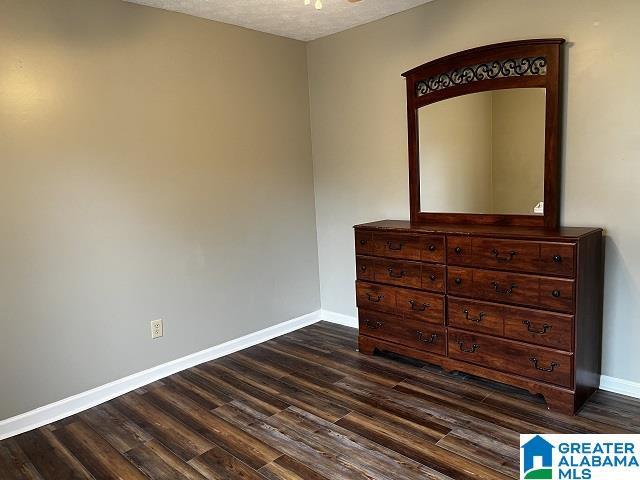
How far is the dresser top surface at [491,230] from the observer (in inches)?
96.4

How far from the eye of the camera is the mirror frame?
2.64 m

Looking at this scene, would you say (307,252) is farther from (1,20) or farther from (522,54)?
(1,20)

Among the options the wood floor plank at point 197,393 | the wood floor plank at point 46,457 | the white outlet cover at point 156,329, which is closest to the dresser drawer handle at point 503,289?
the wood floor plank at point 197,393

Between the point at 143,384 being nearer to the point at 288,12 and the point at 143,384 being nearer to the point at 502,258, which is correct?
the point at 502,258

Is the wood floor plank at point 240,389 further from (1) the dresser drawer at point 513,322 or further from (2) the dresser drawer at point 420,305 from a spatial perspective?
(1) the dresser drawer at point 513,322

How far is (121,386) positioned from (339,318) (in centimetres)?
180

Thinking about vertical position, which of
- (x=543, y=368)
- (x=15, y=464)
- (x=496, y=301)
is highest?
(x=496, y=301)

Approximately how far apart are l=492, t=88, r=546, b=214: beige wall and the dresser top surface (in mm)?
170

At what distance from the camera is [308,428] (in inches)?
97.4

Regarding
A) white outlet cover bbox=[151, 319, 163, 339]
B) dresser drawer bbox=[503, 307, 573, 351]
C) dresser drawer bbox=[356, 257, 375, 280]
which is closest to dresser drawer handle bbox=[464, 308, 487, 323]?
dresser drawer bbox=[503, 307, 573, 351]

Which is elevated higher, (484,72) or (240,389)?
(484,72)

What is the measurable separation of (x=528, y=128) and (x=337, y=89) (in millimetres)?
1576

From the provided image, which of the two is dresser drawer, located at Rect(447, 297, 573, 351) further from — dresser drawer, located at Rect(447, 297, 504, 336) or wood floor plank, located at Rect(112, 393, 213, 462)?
wood floor plank, located at Rect(112, 393, 213, 462)

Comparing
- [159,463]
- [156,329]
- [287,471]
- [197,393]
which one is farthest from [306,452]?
[156,329]
